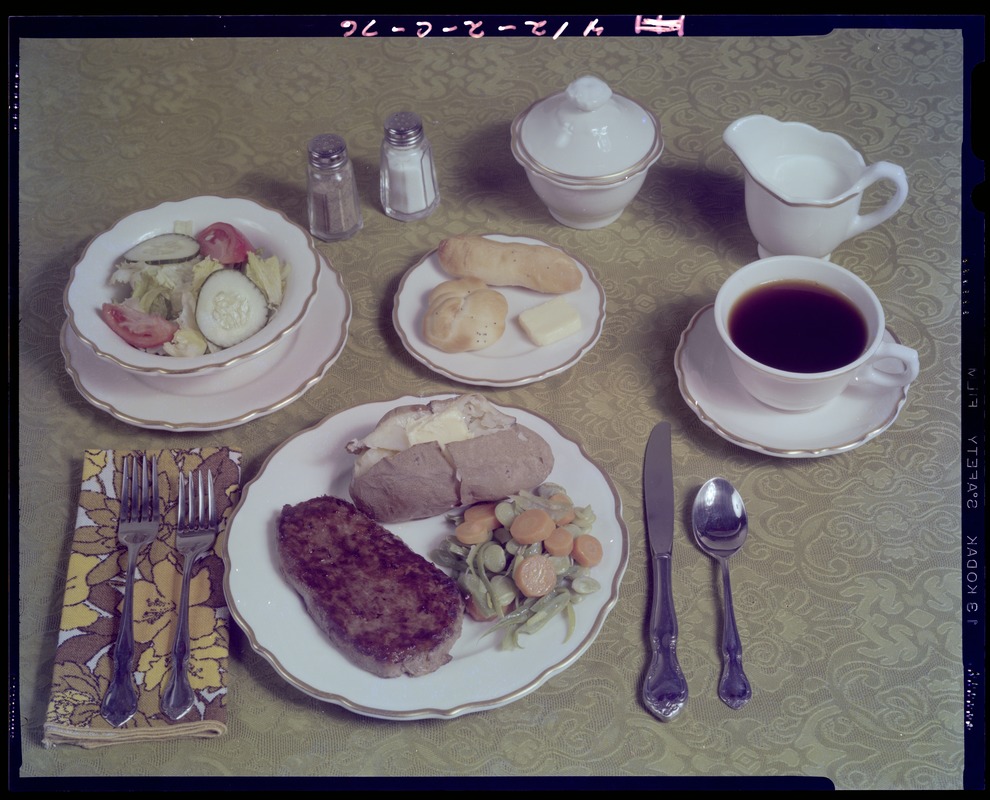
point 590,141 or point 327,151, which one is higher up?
point 590,141

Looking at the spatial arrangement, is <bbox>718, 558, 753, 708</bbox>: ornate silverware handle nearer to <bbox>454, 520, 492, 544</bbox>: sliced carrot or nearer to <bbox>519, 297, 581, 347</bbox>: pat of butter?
<bbox>454, 520, 492, 544</bbox>: sliced carrot

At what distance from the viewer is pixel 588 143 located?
79.0 inches

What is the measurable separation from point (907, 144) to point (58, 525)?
217cm

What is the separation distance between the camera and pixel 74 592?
1.62 metres

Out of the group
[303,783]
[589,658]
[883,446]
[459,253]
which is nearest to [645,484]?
[589,658]

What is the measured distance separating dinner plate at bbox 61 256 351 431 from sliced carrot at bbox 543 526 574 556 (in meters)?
0.62

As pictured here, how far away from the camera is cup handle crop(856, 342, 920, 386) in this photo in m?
1.73

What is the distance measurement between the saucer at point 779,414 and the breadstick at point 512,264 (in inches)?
12.4

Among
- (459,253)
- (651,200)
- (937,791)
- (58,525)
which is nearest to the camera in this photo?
(937,791)

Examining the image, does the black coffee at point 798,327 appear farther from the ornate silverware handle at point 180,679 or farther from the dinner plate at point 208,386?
the ornate silverware handle at point 180,679

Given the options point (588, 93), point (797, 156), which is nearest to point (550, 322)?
point (588, 93)

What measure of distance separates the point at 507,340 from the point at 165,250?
0.75 meters

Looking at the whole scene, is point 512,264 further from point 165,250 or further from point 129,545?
point 129,545
